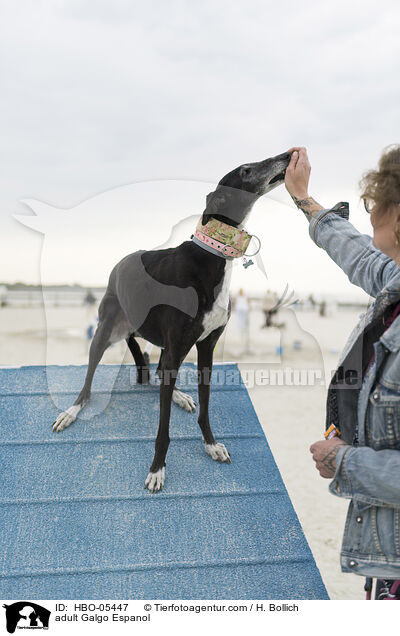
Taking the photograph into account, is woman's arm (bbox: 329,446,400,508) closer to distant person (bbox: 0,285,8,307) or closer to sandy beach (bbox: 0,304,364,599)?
sandy beach (bbox: 0,304,364,599)

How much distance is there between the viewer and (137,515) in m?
2.02

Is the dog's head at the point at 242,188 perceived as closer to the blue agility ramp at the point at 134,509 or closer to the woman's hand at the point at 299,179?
the woman's hand at the point at 299,179

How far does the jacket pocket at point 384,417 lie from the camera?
1.04m

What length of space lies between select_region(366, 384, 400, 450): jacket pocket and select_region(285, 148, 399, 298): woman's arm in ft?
1.46

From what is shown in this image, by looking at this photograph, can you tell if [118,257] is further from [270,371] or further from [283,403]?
[283,403]

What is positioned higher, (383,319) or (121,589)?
(383,319)

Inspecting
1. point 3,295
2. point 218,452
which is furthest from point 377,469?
point 3,295

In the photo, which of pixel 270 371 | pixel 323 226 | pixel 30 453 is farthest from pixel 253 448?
pixel 323 226

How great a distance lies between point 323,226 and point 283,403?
159 inches

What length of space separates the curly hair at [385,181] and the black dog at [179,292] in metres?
0.71

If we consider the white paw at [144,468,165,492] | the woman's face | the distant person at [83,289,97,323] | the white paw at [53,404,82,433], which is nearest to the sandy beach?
the distant person at [83,289,97,323]

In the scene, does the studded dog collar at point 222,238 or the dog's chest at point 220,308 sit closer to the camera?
the studded dog collar at point 222,238

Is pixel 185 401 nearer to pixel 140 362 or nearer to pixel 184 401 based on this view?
pixel 184 401
